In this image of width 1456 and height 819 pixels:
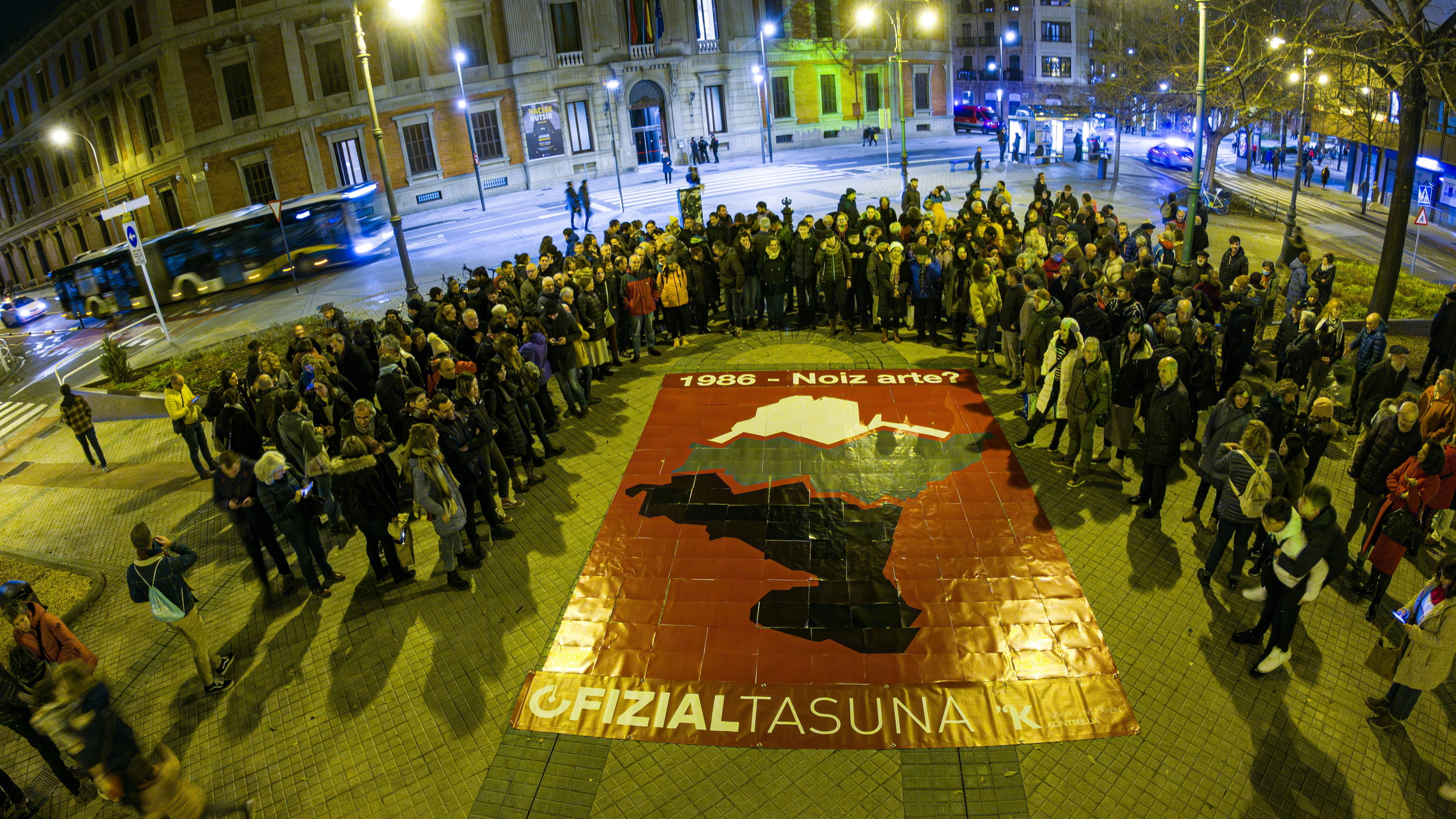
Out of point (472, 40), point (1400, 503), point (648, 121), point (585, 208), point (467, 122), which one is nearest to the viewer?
point (1400, 503)

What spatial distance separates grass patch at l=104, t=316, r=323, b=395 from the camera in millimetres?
18141

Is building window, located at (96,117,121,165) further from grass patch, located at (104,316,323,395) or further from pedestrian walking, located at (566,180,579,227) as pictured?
grass patch, located at (104,316,323,395)

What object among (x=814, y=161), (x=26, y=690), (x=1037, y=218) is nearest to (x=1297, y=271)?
(x=1037, y=218)

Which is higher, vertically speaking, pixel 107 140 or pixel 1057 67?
pixel 1057 67

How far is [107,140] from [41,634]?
46522mm

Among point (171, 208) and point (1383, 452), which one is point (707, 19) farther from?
point (1383, 452)

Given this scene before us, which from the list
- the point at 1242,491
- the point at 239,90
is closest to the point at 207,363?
the point at 1242,491

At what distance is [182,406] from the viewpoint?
11500 millimetres

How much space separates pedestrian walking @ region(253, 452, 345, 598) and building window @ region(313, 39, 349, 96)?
3476 cm

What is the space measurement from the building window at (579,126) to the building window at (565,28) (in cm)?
266

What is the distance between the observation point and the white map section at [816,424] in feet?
37.3

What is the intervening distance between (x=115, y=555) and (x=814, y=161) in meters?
36.4

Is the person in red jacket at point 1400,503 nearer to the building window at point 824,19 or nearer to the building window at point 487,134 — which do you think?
the building window at point 487,134

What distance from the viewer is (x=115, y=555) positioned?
10359 mm
